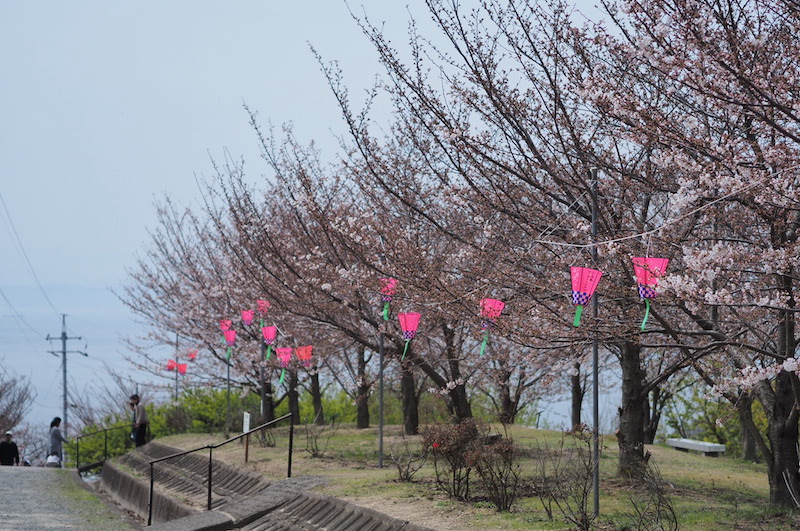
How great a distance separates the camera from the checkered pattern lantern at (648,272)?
7.66 meters

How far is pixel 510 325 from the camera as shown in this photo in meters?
9.56

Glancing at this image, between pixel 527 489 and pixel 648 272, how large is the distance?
4.30 metres

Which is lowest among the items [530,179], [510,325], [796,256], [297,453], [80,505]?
[80,505]

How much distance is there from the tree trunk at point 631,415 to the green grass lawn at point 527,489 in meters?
0.31

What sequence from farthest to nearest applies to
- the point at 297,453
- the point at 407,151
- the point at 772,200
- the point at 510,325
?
1. the point at 407,151
2. the point at 297,453
3. the point at 510,325
4. the point at 772,200

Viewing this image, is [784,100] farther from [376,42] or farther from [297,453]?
[297,453]

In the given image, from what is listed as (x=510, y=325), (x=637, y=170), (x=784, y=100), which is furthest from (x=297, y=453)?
(x=784, y=100)

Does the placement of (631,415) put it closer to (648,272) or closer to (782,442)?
(782,442)

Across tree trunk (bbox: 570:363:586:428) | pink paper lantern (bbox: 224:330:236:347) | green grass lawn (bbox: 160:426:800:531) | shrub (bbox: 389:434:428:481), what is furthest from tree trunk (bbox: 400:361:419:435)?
tree trunk (bbox: 570:363:586:428)

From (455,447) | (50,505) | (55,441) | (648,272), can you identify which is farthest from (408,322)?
(55,441)

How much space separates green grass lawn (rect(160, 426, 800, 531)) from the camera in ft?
29.7

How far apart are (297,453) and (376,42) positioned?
944 centimetres

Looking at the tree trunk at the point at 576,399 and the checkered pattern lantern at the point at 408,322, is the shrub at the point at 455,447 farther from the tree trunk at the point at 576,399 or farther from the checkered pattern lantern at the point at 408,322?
the tree trunk at the point at 576,399

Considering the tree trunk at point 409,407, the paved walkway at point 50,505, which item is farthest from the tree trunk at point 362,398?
the paved walkway at point 50,505
